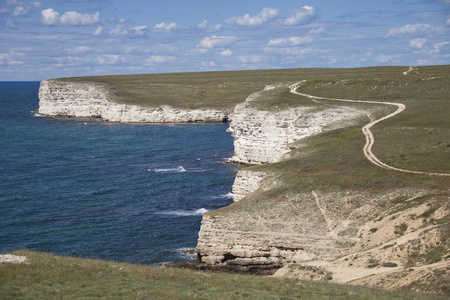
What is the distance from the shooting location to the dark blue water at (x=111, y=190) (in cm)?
4494

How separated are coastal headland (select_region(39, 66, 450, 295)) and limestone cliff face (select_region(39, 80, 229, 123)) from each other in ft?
172

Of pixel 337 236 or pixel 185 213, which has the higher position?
pixel 337 236

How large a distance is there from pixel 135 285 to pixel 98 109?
138 m

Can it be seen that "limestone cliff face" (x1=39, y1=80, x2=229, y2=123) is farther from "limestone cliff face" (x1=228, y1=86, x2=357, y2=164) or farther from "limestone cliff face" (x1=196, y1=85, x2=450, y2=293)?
"limestone cliff face" (x1=196, y1=85, x2=450, y2=293)

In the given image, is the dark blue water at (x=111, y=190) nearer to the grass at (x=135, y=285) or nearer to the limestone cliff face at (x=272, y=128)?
the limestone cliff face at (x=272, y=128)

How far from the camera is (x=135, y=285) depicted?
22.1 meters

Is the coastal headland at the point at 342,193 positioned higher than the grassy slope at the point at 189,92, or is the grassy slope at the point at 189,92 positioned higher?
the grassy slope at the point at 189,92

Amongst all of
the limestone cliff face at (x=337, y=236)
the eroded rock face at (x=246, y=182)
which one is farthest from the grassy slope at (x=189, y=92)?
the limestone cliff face at (x=337, y=236)

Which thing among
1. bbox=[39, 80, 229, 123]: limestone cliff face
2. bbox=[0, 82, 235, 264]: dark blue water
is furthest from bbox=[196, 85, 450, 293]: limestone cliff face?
bbox=[39, 80, 229, 123]: limestone cliff face

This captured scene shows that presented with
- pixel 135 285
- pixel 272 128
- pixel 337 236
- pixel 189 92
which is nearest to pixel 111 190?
pixel 272 128

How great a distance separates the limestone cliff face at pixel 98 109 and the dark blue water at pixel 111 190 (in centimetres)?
2603

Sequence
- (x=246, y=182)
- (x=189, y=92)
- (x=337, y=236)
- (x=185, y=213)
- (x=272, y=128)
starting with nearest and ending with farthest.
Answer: (x=337, y=236)
(x=246, y=182)
(x=185, y=213)
(x=272, y=128)
(x=189, y=92)

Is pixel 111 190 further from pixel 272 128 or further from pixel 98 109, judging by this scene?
pixel 98 109

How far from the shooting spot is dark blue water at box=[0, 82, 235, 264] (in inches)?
1769
